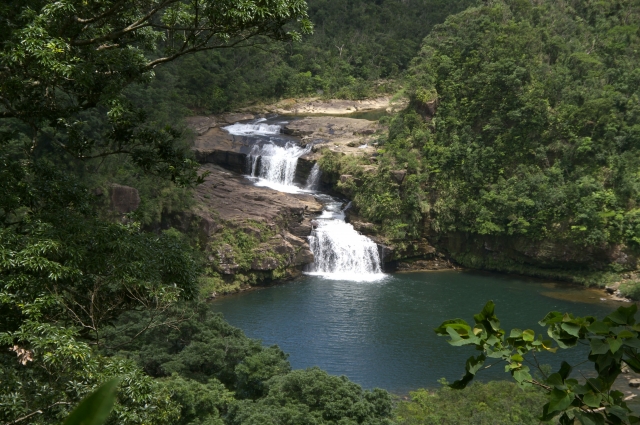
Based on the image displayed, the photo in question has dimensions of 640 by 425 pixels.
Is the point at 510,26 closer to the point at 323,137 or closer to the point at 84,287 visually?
the point at 323,137

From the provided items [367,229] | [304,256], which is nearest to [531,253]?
[367,229]

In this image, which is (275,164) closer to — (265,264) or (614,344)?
(265,264)

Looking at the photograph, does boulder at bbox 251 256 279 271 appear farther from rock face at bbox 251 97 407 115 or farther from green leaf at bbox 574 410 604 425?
green leaf at bbox 574 410 604 425

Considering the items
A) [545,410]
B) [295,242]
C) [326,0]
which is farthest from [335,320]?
[326,0]

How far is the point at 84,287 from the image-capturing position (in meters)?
6.12

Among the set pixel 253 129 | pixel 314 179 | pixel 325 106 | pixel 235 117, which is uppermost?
pixel 325 106

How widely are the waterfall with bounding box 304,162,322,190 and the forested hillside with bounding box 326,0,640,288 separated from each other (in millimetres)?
949

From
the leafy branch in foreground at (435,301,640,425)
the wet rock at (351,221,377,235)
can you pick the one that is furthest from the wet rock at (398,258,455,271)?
the leafy branch in foreground at (435,301,640,425)

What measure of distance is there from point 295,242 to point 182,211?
4211mm

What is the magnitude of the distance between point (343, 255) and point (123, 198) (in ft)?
26.9

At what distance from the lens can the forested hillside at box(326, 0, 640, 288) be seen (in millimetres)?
23031

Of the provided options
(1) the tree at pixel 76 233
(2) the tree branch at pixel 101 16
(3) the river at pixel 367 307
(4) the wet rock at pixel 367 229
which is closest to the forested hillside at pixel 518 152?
(4) the wet rock at pixel 367 229

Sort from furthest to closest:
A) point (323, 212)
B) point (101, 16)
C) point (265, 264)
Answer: point (323, 212) < point (265, 264) < point (101, 16)

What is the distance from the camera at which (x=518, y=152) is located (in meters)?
25.2
